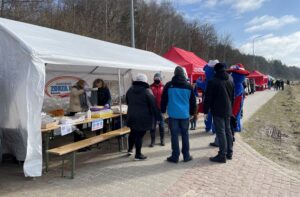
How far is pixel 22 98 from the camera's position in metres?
5.47

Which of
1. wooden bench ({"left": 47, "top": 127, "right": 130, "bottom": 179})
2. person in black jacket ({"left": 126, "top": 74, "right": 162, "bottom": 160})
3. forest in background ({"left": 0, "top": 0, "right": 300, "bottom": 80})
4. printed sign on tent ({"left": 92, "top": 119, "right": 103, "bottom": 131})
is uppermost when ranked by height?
forest in background ({"left": 0, "top": 0, "right": 300, "bottom": 80})

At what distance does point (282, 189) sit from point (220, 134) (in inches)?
68.6

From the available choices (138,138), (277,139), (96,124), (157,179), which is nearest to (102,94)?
(96,124)

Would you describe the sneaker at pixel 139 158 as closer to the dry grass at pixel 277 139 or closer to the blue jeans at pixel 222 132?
the blue jeans at pixel 222 132

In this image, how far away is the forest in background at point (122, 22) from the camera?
19.7m

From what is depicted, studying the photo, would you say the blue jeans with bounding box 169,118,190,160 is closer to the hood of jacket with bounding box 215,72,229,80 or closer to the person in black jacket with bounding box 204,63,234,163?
the person in black jacket with bounding box 204,63,234,163

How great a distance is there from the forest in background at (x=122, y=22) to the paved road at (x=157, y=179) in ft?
44.6

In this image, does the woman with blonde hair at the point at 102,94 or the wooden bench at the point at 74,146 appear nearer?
Answer: the wooden bench at the point at 74,146

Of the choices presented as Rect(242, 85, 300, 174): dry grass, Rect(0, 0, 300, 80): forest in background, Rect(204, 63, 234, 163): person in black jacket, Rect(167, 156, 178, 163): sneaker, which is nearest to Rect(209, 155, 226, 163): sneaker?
Rect(204, 63, 234, 163): person in black jacket

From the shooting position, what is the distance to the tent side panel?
5.36 meters

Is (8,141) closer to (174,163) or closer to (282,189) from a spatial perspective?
(174,163)

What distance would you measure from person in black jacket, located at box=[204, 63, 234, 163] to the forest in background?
1391 centimetres

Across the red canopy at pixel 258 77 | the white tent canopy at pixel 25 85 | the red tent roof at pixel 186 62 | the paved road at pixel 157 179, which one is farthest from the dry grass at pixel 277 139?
the red canopy at pixel 258 77

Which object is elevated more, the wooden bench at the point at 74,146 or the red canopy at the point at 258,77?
the red canopy at the point at 258,77
